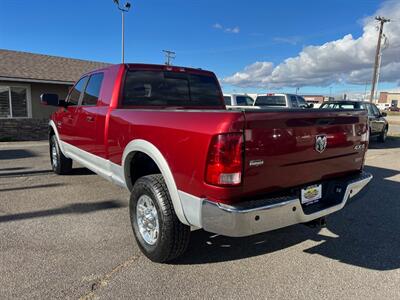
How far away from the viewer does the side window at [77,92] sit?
561 centimetres

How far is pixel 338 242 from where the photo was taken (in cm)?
395

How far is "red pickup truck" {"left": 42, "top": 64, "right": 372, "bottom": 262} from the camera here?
2625mm

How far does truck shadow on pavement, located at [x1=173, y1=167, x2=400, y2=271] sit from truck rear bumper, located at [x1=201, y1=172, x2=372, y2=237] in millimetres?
910

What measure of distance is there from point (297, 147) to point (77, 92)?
4.17 meters

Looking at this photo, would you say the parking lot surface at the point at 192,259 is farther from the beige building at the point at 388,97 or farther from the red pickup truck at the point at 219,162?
the beige building at the point at 388,97

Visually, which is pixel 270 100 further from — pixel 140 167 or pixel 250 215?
pixel 250 215

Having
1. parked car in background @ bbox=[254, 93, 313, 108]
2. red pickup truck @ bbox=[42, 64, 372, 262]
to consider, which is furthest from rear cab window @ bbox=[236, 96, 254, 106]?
red pickup truck @ bbox=[42, 64, 372, 262]

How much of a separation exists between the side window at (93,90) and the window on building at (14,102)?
1197cm

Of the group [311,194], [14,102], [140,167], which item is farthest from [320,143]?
[14,102]

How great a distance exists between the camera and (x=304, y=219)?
9.84 ft

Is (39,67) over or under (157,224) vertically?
over

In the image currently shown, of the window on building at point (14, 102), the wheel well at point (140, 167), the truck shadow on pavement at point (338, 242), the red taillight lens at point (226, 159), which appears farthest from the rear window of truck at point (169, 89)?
the window on building at point (14, 102)

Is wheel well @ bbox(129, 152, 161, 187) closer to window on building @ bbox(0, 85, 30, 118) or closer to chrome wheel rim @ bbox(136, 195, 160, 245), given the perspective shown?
chrome wheel rim @ bbox(136, 195, 160, 245)

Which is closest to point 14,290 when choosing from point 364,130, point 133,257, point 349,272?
point 133,257
